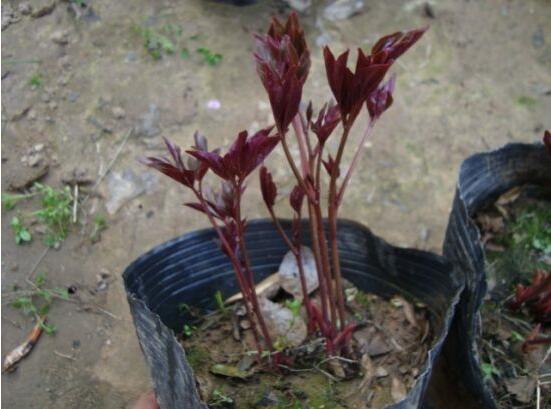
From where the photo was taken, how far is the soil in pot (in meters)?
1.85

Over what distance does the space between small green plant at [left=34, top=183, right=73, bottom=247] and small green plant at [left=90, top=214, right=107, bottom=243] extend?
3.3 inches

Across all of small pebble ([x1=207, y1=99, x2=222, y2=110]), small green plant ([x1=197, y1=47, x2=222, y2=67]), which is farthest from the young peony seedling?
small green plant ([x1=197, y1=47, x2=222, y2=67])

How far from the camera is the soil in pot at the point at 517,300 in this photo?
1846 mm

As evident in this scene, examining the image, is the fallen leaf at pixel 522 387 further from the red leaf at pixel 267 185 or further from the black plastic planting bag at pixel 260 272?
the red leaf at pixel 267 185

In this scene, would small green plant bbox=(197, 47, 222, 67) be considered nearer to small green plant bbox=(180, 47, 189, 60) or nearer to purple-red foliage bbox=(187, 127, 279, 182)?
small green plant bbox=(180, 47, 189, 60)

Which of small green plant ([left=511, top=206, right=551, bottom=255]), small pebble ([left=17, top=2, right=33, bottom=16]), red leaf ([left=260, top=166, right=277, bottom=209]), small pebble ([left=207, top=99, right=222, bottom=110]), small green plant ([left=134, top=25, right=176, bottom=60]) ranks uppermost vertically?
red leaf ([left=260, top=166, right=277, bottom=209])

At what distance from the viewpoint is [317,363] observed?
1.76 metres

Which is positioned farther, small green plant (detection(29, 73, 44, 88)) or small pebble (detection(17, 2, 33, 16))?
small pebble (detection(17, 2, 33, 16))

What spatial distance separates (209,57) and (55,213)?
87 cm

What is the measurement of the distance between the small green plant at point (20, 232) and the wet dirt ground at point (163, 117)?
3 centimetres

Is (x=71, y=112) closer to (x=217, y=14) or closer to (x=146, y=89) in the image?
(x=146, y=89)

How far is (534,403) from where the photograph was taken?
5.95 feet

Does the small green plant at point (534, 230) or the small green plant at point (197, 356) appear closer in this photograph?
the small green plant at point (197, 356)

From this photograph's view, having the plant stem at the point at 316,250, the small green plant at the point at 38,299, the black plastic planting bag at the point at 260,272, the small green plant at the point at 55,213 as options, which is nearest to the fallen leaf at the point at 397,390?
the black plastic planting bag at the point at 260,272
